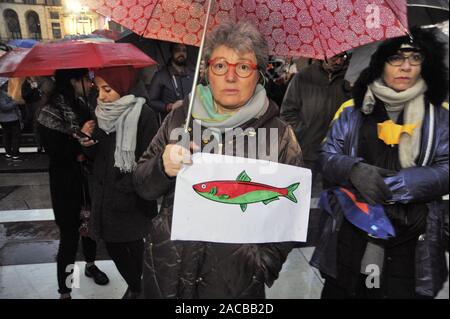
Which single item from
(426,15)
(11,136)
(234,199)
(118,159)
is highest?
(426,15)

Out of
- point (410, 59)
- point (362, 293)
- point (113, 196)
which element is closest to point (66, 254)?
point (113, 196)

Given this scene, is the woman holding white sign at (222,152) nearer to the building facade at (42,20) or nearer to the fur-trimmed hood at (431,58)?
the fur-trimmed hood at (431,58)

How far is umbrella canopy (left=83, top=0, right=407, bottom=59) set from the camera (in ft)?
5.05

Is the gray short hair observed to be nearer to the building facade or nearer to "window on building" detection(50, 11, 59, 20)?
the building facade

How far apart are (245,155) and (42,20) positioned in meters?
4.62

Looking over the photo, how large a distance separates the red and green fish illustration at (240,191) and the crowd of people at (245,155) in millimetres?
166

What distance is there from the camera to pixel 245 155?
5.38 ft

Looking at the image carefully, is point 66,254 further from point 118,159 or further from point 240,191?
point 240,191

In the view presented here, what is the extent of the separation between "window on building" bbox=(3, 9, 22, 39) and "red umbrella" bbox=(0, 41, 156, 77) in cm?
259

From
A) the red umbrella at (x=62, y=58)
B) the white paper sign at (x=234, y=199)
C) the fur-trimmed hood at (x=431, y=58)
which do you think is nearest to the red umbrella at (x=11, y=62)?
the red umbrella at (x=62, y=58)

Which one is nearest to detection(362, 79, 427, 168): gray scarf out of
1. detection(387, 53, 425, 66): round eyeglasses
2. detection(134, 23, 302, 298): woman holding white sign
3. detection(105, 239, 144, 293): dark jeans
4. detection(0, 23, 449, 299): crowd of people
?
detection(0, 23, 449, 299): crowd of people

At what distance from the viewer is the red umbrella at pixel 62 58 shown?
7.79ft
